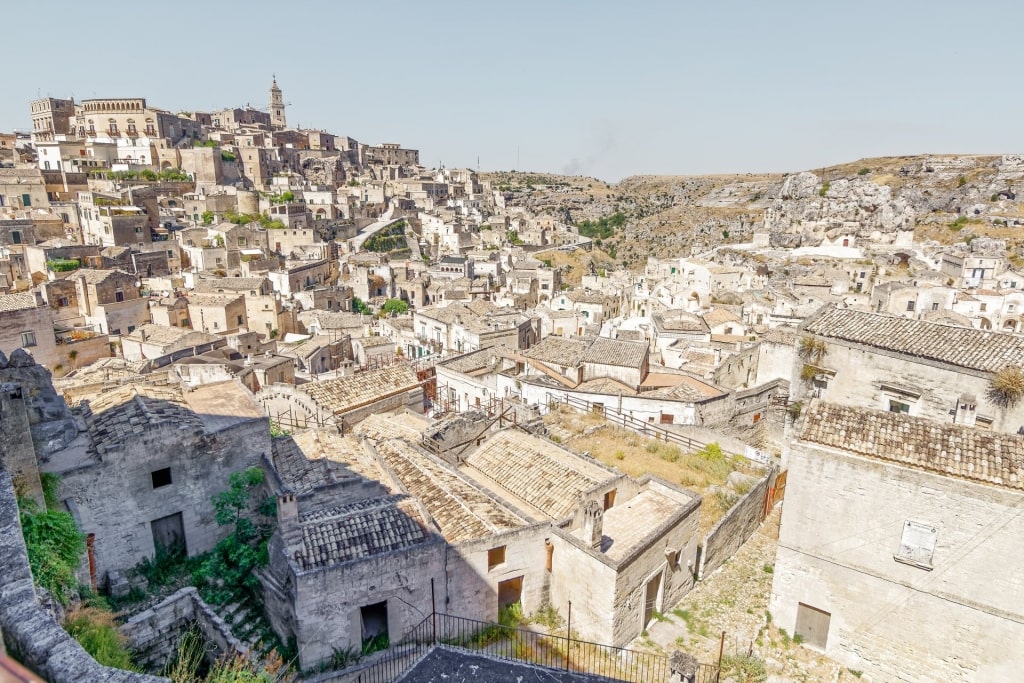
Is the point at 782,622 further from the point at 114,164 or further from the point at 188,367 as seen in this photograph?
the point at 114,164

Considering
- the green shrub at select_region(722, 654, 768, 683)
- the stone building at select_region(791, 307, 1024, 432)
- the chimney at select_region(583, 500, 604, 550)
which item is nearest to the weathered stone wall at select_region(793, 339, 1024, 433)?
the stone building at select_region(791, 307, 1024, 432)

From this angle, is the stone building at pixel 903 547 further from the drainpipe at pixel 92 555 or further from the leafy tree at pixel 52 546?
the drainpipe at pixel 92 555

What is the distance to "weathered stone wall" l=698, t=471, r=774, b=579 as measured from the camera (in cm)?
1508

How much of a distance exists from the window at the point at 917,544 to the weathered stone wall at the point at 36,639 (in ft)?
41.9

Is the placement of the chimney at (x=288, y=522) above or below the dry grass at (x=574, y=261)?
above

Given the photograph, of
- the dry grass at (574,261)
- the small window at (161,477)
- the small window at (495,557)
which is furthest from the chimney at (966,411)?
the dry grass at (574,261)

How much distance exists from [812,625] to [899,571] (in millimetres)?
2404

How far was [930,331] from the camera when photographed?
1780 centimetres

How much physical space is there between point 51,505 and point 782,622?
49.5 feet

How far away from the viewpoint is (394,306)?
53.5 metres

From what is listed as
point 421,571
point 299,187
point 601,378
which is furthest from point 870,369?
point 299,187

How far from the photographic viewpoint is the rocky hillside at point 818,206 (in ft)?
253

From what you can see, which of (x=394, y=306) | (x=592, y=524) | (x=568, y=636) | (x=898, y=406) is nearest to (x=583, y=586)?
(x=568, y=636)

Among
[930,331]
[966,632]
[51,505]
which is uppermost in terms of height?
[930,331]
